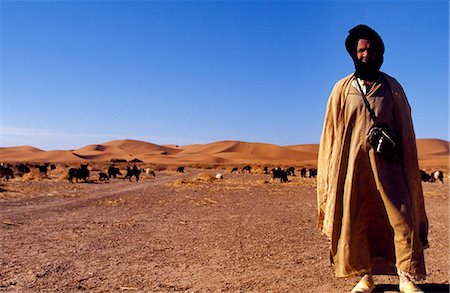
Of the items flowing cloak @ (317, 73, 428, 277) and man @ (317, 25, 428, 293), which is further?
flowing cloak @ (317, 73, 428, 277)

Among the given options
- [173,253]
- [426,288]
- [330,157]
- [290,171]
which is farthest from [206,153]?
[330,157]

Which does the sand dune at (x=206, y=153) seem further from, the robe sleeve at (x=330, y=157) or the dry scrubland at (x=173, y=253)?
the robe sleeve at (x=330, y=157)

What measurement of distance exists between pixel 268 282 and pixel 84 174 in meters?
28.2

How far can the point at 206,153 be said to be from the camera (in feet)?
554

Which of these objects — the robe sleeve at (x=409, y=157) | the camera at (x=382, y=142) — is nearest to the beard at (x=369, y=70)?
the robe sleeve at (x=409, y=157)

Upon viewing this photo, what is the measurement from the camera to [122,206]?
52.1 feet

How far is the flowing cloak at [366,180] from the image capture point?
5102 millimetres

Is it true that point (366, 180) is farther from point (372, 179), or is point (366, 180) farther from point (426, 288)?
point (426, 288)

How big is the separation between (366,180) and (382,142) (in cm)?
42

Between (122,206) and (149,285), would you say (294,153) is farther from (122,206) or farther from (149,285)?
(149,285)

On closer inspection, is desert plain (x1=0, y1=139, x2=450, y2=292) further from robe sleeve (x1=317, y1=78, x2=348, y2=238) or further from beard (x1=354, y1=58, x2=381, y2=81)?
→ beard (x1=354, y1=58, x2=381, y2=81)

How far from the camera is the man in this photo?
5000 millimetres

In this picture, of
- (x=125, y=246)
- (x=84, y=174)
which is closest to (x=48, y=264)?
(x=125, y=246)

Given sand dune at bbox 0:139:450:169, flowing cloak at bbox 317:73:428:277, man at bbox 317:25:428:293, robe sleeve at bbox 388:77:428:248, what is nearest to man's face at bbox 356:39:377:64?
man at bbox 317:25:428:293
